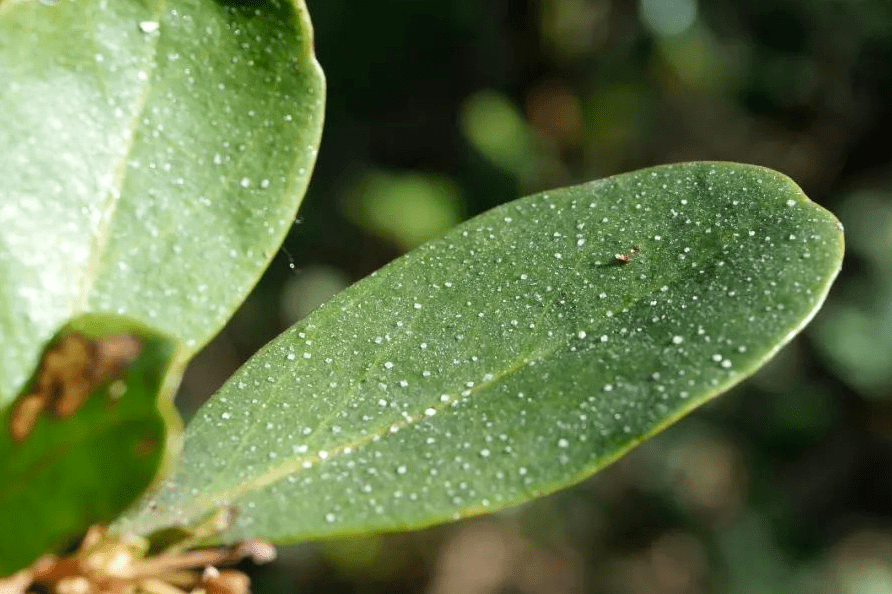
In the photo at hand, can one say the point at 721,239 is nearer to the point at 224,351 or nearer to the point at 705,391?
the point at 705,391

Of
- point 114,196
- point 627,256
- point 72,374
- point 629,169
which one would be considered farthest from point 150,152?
point 629,169

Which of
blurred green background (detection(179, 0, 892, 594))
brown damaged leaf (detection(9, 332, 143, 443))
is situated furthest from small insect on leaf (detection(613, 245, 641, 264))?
blurred green background (detection(179, 0, 892, 594))

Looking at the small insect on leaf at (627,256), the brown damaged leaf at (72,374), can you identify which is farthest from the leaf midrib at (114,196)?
the small insect on leaf at (627,256)

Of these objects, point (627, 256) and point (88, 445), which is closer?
point (88, 445)

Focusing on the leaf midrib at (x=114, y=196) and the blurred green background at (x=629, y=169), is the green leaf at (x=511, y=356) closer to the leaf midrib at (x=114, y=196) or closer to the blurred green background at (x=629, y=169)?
the leaf midrib at (x=114, y=196)

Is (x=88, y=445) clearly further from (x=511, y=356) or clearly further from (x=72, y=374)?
(x=511, y=356)

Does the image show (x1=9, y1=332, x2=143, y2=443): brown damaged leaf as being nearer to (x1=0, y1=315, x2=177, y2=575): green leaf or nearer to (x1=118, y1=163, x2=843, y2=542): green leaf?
(x1=0, y1=315, x2=177, y2=575): green leaf
